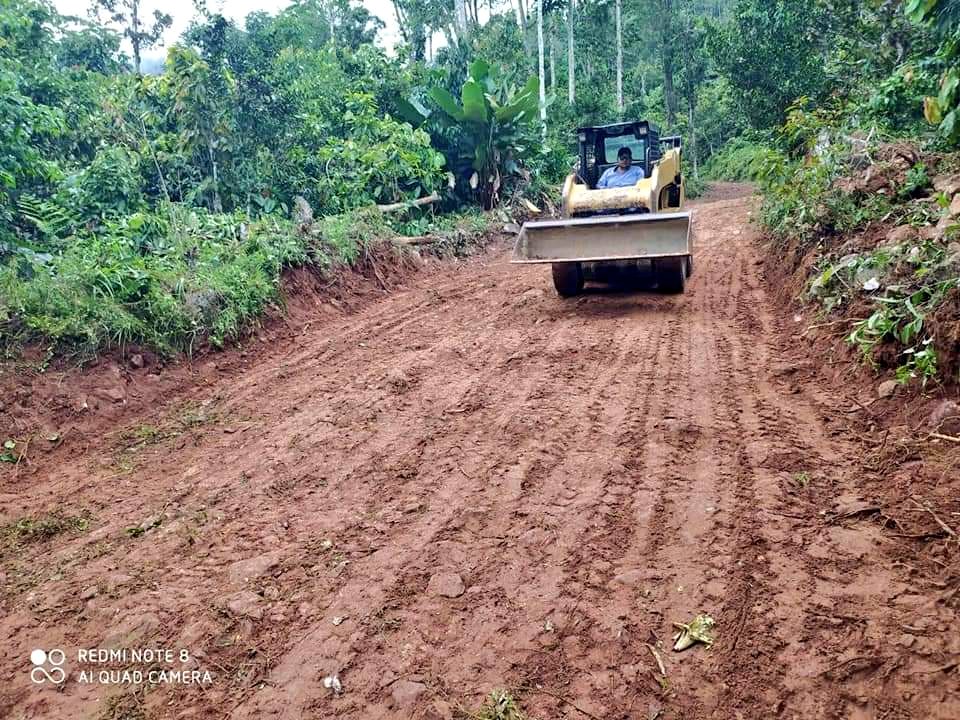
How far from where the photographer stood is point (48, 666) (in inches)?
107

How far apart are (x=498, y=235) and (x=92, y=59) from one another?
41.2 feet

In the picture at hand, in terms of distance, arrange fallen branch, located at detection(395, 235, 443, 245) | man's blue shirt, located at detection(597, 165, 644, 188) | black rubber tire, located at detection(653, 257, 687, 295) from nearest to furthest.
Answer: black rubber tire, located at detection(653, 257, 687, 295) < man's blue shirt, located at detection(597, 165, 644, 188) < fallen branch, located at detection(395, 235, 443, 245)

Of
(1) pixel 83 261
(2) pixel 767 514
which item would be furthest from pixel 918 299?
(1) pixel 83 261

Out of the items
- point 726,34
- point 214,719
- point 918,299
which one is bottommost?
point 214,719

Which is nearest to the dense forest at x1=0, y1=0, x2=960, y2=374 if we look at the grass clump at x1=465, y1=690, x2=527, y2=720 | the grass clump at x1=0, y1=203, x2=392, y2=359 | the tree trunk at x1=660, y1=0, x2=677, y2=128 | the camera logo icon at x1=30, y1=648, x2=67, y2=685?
the grass clump at x1=0, y1=203, x2=392, y2=359

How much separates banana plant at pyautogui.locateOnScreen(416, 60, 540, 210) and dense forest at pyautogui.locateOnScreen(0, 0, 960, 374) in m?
0.06

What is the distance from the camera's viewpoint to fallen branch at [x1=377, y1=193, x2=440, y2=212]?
38.8 feet

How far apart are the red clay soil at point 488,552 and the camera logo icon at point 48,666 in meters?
0.03

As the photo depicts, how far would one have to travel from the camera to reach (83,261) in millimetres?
6664

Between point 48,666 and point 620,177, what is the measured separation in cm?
792

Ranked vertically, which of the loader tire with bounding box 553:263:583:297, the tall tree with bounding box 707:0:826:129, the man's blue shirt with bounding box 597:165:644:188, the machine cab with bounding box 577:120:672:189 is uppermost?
the tall tree with bounding box 707:0:826:129

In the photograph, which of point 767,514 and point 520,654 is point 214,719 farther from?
point 767,514

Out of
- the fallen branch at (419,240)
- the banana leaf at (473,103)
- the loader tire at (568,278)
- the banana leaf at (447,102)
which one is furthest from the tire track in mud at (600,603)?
the banana leaf at (447,102)

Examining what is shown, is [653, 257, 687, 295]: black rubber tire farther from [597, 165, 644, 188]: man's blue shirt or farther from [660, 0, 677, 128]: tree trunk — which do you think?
[660, 0, 677, 128]: tree trunk
